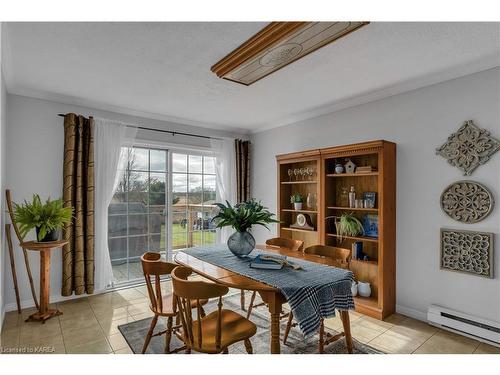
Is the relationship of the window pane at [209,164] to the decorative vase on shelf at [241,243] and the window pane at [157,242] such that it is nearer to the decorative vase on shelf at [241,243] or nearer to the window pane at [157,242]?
the window pane at [157,242]

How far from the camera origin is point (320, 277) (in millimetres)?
1969

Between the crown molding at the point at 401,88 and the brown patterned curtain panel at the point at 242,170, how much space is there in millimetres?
846

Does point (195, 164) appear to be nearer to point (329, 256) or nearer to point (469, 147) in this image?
point (329, 256)

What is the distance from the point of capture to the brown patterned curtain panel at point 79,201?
3426mm

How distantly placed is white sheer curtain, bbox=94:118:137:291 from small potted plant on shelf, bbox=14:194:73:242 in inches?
26.2

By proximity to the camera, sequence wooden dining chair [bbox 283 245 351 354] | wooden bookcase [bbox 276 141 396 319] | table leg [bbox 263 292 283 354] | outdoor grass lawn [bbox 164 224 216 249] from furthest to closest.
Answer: outdoor grass lawn [bbox 164 224 216 249] → wooden bookcase [bbox 276 141 396 319] → wooden dining chair [bbox 283 245 351 354] → table leg [bbox 263 292 283 354]

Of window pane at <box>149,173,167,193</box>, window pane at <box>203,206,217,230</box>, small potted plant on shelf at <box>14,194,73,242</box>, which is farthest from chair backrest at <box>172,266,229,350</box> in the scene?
window pane at <box>203,206,217,230</box>

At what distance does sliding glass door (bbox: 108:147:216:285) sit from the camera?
403 centimetres

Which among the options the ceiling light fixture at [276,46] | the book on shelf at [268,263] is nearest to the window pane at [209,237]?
the book on shelf at [268,263]

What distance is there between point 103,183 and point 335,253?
2.96 metres

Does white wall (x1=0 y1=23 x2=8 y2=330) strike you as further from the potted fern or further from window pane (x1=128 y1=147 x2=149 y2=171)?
the potted fern

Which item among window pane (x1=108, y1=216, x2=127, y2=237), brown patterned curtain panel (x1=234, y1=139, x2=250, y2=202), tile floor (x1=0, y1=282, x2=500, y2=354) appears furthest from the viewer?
brown patterned curtain panel (x1=234, y1=139, x2=250, y2=202)

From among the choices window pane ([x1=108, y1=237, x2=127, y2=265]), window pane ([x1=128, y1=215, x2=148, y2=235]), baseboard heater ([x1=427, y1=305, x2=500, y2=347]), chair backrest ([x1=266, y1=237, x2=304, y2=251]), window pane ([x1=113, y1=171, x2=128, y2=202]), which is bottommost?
baseboard heater ([x1=427, y1=305, x2=500, y2=347])

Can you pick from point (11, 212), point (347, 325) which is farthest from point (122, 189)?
point (347, 325)
